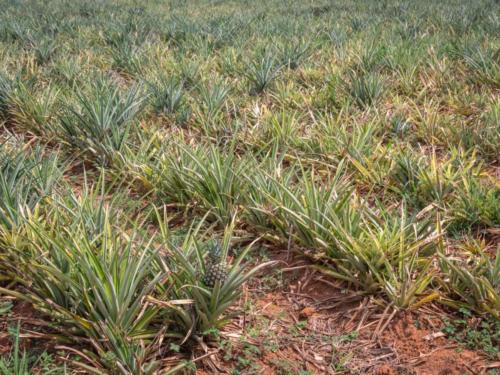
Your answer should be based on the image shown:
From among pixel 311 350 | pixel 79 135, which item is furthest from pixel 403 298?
pixel 79 135

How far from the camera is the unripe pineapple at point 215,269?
1934 mm

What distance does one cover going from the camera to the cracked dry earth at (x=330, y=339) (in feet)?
6.24

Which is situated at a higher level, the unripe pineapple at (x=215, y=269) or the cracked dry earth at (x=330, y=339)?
the unripe pineapple at (x=215, y=269)

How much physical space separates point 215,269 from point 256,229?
29.8 inches

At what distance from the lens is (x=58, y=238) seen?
211cm

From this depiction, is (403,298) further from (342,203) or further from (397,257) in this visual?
(342,203)

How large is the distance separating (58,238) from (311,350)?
1063 millimetres

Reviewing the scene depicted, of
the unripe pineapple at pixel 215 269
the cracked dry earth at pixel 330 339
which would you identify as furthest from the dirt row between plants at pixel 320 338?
the unripe pineapple at pixel 215 269

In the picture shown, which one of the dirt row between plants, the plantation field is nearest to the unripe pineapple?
the plantation field

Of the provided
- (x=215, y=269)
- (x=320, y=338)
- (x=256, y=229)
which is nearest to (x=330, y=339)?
(x=320, y=338)

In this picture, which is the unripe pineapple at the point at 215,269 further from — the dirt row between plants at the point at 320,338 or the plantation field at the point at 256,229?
the dirt row between plants at the point at 320,338

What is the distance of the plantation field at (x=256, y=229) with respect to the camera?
191cm

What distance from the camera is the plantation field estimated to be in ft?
6.26

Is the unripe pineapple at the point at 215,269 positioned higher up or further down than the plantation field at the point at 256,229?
higher up
